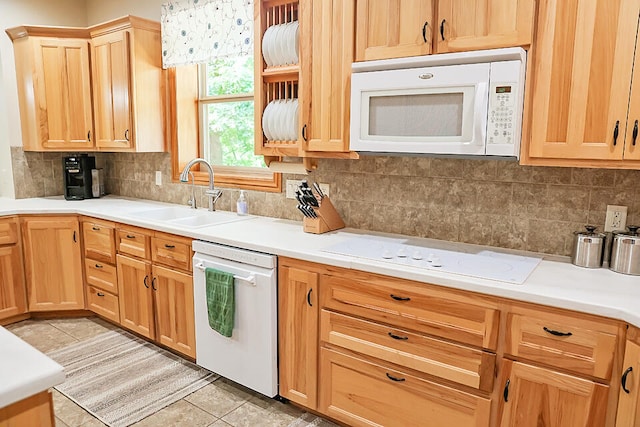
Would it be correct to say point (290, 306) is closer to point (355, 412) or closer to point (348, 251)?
point (348, 251)

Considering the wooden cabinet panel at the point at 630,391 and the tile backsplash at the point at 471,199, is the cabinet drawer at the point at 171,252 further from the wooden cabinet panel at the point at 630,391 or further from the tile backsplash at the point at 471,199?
the wooden cabinet panel at the point at 630,391

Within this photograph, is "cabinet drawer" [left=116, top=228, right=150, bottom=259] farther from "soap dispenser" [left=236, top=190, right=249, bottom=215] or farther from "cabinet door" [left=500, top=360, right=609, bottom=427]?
"cabinet door" [left=500, top=360, right=609, bottom=427]

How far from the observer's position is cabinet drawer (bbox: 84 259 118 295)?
3209 mm

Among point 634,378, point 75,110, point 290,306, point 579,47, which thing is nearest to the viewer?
point 634,378

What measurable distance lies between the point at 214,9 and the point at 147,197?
5.53ft

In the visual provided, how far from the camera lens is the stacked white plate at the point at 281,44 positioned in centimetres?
245

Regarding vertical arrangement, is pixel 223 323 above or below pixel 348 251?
below

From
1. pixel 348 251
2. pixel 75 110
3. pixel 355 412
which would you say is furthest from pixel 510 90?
pixel 75 110

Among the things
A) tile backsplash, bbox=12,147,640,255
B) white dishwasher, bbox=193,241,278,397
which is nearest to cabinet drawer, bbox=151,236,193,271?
white dishwasher, bbox=193,241,278,397

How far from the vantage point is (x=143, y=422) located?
7.45 feet

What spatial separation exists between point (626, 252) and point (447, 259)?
2.24 feet

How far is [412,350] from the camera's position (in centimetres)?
188

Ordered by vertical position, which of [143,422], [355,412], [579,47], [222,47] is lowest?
[143,422]

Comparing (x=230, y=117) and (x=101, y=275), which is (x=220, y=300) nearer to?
(x=101, y=275)
